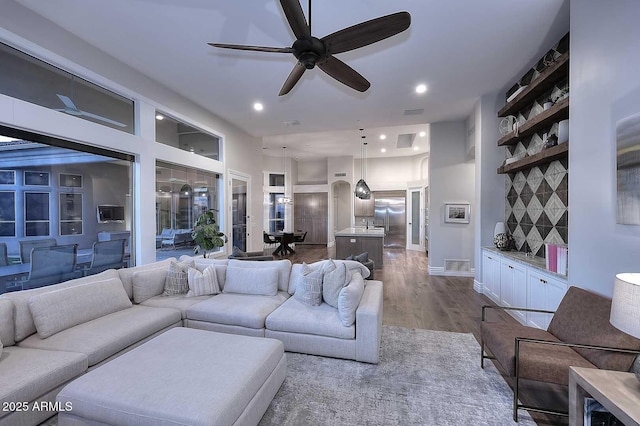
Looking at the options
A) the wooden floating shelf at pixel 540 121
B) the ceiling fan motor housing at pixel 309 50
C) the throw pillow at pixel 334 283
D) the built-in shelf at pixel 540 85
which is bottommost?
the throw pillow at pixel 334 283

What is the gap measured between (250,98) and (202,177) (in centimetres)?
189

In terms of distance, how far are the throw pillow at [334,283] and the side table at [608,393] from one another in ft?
5.80

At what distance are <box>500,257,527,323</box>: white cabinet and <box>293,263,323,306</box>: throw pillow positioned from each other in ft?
8.36

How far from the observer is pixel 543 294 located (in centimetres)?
288

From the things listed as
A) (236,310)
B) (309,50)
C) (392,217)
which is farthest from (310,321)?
(392,217)

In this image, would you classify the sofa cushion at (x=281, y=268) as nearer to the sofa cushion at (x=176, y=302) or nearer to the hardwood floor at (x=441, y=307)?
the sofa cushion at (x=176, y=302)

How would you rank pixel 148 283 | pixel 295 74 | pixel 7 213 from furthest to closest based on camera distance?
pixel 148 283 → pixel 7 213 → pixel 295 74

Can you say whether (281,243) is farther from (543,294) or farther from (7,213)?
(543,294)

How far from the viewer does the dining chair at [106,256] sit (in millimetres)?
3436

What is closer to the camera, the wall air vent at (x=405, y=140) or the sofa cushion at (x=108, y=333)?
the sofa cushion at (x=108, y=333)

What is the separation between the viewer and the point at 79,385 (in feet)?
5.05

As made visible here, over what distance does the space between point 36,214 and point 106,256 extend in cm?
95

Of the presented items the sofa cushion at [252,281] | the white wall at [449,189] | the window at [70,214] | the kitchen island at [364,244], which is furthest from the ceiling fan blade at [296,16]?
the kitchen island at [364,244]

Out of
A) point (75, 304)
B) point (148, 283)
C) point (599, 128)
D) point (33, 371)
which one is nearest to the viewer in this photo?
point (33, 371)
